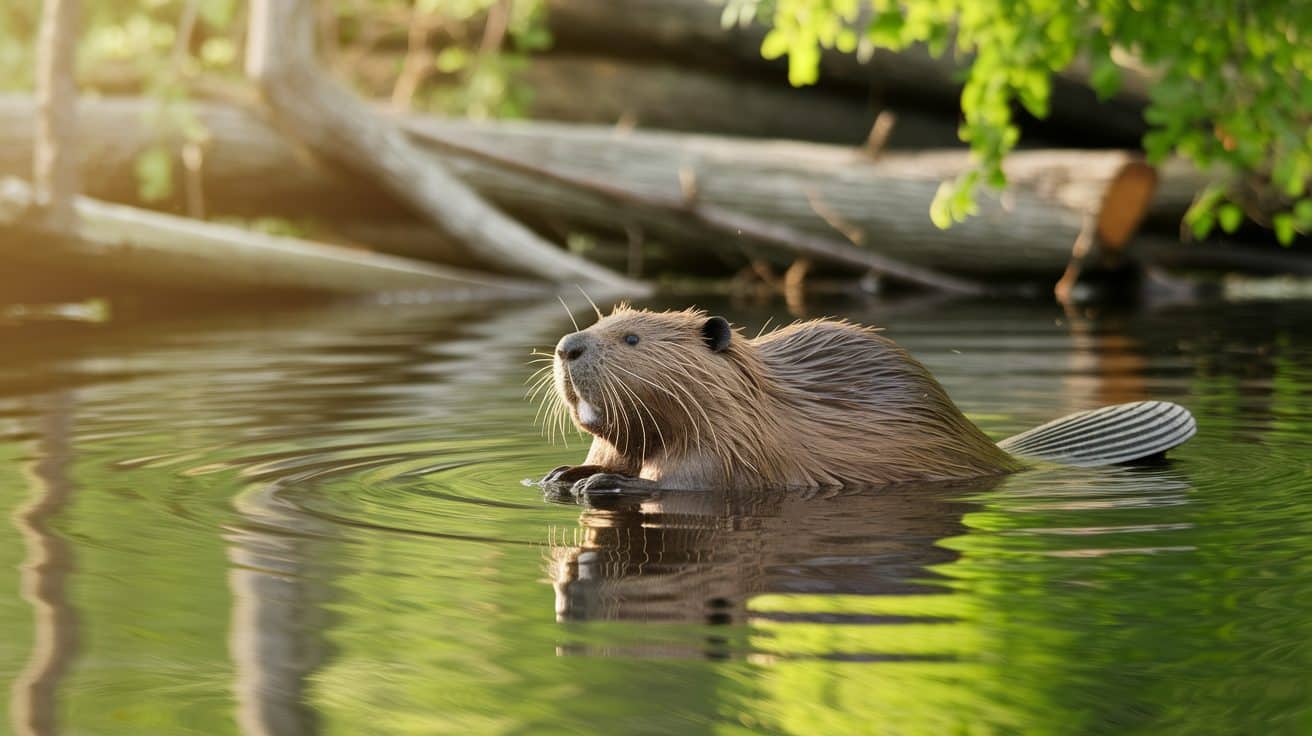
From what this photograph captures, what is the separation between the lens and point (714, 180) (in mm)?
12094

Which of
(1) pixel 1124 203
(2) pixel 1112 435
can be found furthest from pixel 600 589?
(1) pixel 1124 203

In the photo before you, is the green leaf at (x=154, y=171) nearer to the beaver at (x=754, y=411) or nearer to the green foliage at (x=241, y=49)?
the green foliage at (x=241, y=49)

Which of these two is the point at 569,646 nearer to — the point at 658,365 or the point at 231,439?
the point at 658,365

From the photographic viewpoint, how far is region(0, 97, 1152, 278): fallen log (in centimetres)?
1186

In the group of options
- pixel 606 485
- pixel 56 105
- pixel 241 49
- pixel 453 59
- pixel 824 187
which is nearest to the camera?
pixel 606 485

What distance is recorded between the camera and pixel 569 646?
242cm

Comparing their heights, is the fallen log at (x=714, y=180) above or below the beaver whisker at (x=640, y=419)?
above

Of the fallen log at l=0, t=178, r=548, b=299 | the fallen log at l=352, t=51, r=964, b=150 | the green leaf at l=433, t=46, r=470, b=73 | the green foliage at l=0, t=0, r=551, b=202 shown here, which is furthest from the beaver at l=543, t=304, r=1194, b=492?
the green leaf at l=433, t=46, r=470, b=73

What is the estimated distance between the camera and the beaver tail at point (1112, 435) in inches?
173

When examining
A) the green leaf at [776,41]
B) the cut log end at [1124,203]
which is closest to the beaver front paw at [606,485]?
the green leaf at [776,41]

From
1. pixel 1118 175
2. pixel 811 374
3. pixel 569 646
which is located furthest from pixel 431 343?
pixel 569 646

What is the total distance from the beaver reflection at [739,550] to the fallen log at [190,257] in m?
6.60

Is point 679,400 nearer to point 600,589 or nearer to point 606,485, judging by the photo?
point 606,485

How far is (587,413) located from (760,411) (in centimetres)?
41
